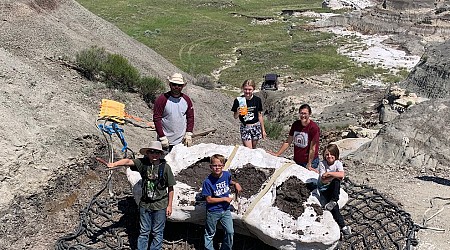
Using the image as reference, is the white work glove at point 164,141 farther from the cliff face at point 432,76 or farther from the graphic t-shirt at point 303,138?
the cliff face at point 432,76

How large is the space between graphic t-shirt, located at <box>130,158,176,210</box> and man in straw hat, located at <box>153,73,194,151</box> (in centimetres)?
135

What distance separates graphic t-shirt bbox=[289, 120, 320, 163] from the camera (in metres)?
7.13

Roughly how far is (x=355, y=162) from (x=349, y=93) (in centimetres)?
1399

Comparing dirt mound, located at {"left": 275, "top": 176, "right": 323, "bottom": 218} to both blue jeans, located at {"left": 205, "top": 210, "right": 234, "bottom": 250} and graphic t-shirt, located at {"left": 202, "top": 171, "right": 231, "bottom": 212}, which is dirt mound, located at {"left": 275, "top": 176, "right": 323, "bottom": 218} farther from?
graphic t-shirt, located at {"left": 202, "top": 171, "right": 231, "bottom": 212}

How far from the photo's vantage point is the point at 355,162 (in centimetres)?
1088

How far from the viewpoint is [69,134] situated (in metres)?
8.70

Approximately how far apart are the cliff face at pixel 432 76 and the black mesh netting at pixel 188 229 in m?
14.7

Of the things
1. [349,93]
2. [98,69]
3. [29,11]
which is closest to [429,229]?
[98,69]

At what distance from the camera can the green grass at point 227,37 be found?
103 ft

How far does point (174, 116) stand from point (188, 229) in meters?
1.62

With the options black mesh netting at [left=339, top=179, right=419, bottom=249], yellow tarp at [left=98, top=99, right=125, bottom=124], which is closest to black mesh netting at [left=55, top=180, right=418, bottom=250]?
black mesh netting at [left=339, top=179, right=419, bottom=249]

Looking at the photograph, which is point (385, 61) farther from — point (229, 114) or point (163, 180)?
point (163, 180)

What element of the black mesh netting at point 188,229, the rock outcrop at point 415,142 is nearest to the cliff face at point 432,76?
the rock outcrop at point 415,142

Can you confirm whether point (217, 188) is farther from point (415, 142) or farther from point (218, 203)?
point (415, 142)
